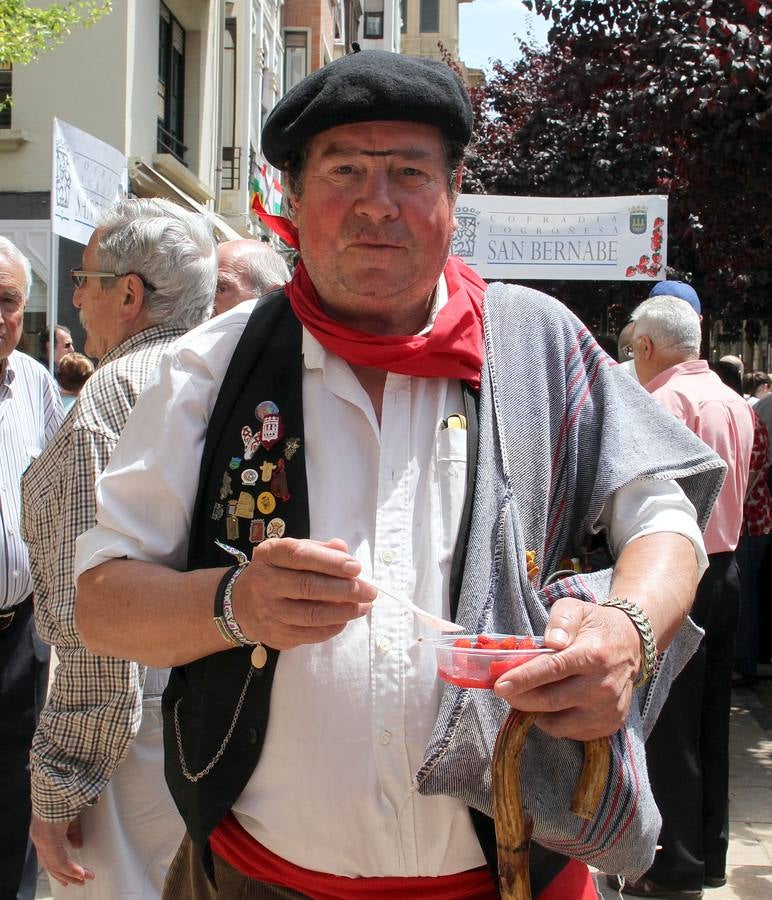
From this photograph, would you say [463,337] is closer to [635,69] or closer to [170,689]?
[170,689]

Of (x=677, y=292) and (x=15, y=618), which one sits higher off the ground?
(x=677, y=292)

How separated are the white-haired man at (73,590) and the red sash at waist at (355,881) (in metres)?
0.89

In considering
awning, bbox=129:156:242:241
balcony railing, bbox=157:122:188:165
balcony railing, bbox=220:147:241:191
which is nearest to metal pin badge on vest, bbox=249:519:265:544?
awning, bbox=129:156:242:241

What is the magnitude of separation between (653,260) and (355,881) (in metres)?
6.83

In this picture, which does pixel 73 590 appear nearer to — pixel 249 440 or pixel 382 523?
pixel 249 440

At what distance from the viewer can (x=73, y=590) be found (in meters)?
2.59

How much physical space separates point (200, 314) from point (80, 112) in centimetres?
1206

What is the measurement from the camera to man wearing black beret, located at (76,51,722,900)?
62.8 inches

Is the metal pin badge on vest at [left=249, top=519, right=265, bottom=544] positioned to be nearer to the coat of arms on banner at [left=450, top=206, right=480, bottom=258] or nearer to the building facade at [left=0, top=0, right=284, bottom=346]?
the coat of arms on banner at [left=450, top=206, right=480, bottom=258]

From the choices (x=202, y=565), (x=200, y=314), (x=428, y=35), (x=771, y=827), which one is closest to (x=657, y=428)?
(x=202, y=565)

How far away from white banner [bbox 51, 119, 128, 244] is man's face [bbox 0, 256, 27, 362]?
3.11 meters

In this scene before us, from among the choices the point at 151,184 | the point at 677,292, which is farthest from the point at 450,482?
the point at 151,184

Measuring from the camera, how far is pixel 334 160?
1.76 m

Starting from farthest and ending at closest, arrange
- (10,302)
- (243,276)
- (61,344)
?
(61,344) → (243,276) → (10,302)
